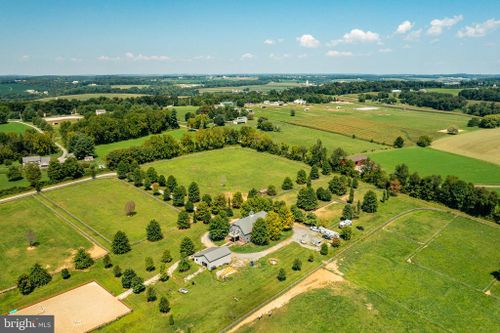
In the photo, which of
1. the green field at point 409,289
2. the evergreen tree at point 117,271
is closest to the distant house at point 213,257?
the evergreen tree at point 117,271

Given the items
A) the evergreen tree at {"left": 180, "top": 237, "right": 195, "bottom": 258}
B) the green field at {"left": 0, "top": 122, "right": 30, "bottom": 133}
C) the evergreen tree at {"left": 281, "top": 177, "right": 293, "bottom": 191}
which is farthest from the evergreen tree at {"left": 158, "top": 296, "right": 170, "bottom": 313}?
the green field at {"left": 0, "top": 122, "right": 30, "bottom": 133}

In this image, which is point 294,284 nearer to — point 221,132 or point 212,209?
point 212,209

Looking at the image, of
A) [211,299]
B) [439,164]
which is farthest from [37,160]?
[439,164]

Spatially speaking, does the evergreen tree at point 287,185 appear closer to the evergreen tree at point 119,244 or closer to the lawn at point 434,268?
the lawn at point 434,268

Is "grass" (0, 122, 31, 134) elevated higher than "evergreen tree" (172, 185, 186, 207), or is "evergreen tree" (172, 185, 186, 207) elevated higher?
"grass" (0, 122, 31, 134)

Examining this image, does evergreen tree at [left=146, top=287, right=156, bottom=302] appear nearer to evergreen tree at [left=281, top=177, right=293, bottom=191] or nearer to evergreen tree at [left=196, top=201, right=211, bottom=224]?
evergreen tree at [left=196, top=201, right=211, bottom=224]

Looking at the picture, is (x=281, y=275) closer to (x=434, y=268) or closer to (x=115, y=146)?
(x=434, y=268)

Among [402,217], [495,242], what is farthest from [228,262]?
[495,242]
